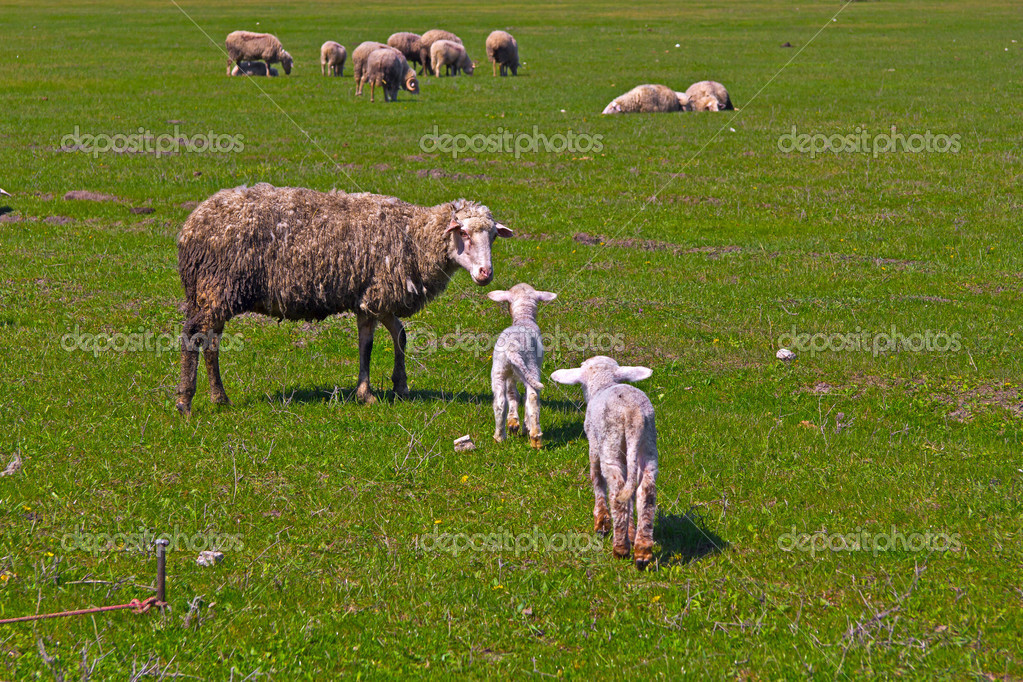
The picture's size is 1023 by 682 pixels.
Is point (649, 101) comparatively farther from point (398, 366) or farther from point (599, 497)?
point (599, 497)

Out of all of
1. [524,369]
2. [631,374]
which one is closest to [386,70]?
[524,369]

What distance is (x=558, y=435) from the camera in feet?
32.1

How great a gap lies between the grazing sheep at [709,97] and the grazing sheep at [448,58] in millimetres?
15677

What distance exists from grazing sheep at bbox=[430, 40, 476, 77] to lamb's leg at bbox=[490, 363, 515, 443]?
126 ft

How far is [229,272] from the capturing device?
10.1 metres

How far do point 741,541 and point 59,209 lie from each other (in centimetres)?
1638

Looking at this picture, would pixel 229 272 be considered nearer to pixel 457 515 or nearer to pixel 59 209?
pixel 457 515

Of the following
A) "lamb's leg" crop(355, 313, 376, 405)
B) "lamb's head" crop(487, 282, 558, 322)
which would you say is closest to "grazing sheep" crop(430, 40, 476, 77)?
"lamb's leg" crop(355, 313, 376, 405)

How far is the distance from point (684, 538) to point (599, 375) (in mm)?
1433

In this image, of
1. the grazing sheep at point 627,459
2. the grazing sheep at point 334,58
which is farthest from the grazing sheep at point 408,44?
the grazing sheep at point 627,459

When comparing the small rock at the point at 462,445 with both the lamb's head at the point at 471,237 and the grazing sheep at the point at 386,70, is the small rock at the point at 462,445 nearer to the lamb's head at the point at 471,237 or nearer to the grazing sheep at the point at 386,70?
the lamb's head at the point at 471,237

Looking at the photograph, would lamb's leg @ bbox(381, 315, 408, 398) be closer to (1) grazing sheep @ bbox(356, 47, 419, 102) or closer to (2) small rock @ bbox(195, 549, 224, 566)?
(2) small rock @ bbox(195, 549, 224, 566)

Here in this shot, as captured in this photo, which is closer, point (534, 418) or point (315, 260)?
point (534, 418)

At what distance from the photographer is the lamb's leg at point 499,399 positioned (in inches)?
361
